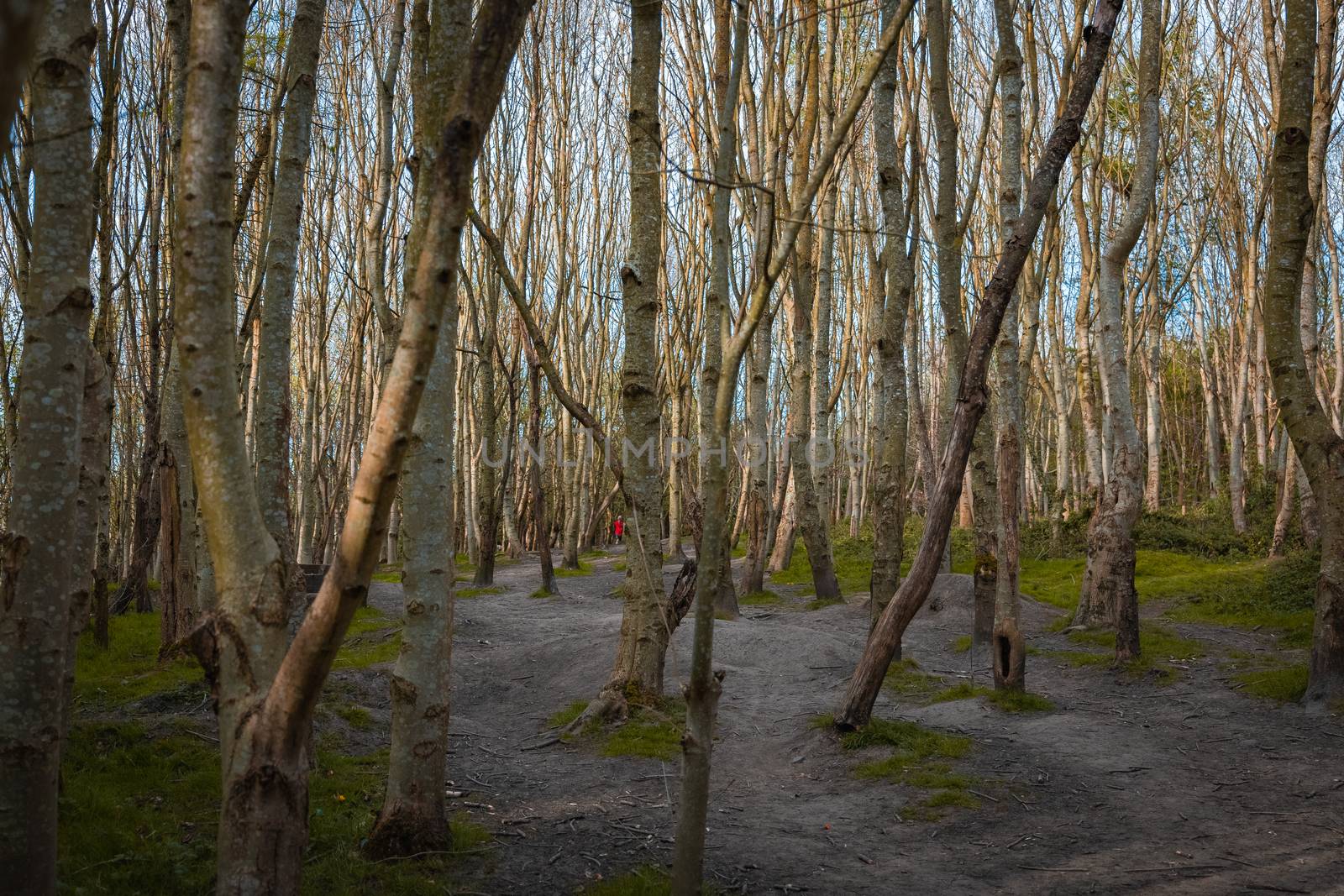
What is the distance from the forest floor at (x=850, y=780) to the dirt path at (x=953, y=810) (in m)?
0.02

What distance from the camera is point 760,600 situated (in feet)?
37.6

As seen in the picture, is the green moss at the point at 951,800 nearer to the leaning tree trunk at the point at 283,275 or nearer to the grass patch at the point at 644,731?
the grass patch at the point at 644,731

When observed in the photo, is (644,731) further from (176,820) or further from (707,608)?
(707,608)

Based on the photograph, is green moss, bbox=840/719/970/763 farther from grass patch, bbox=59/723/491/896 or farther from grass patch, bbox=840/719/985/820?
grass patch, bbox=59/723/491/896

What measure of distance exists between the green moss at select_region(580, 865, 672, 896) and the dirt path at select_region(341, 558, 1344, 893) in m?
0.09

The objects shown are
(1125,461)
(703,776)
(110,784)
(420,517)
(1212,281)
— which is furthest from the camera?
(1212,281)

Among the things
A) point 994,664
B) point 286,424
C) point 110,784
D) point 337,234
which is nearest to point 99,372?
point 286,424

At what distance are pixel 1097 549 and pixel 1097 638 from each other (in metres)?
0.77

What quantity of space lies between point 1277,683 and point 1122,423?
8.68 ft

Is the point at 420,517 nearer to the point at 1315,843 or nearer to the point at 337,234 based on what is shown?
the point at 1315,843

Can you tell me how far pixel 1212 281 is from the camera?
70.2 feet

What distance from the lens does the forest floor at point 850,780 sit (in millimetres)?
3465

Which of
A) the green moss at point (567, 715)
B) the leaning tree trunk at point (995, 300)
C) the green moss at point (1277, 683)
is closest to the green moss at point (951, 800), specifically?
the leaning tree trunk at point (995, 300)

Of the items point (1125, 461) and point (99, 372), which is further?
point (1125, 461)
